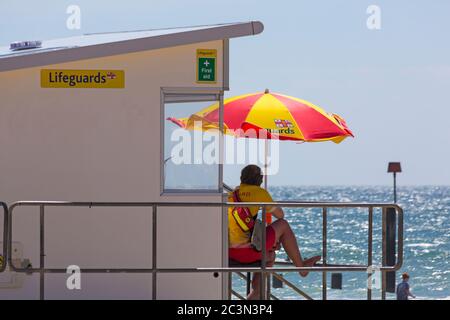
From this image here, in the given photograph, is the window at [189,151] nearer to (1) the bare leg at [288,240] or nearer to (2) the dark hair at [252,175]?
(2) the dark hair at [252,175]

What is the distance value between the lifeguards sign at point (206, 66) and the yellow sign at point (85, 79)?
69cm

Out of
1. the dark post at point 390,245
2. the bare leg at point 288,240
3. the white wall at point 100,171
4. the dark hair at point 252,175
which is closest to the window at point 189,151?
the white wall at point 100,171

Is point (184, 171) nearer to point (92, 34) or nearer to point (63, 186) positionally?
point (63, 186)

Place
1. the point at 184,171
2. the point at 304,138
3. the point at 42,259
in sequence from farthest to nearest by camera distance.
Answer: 1. the point at 304,138
2. the point at 184,171
3. the point at 42,259

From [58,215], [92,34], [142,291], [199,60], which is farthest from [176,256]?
[92,34]

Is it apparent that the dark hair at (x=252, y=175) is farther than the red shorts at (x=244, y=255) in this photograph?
Yes

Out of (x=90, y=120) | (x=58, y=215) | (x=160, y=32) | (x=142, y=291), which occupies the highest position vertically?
(x=160, y=32)

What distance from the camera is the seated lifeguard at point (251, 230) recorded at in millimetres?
11180

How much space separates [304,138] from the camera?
12406 mm

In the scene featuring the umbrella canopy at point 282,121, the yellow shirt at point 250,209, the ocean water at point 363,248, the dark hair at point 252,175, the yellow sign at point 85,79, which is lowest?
the ocean water at point 363,248

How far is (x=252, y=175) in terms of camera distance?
11.4 m

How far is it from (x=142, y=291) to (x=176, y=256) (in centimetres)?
44

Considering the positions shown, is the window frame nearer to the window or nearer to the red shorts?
the window

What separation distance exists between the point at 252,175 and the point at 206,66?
1234 millimetres
